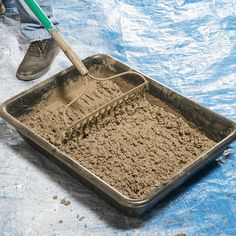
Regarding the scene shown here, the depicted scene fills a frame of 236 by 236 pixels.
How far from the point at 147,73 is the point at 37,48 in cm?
52

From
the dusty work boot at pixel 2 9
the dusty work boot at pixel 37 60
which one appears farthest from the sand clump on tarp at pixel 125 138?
the dusty work boot at pixel 2 9

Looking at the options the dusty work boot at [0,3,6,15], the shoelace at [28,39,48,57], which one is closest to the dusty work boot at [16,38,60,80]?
the shoelace at [28,39,48,57]

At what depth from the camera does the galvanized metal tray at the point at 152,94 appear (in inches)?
55.4

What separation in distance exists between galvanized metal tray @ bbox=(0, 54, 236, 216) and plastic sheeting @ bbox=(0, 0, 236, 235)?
73mm

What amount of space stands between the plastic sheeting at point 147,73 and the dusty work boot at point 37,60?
4 cm

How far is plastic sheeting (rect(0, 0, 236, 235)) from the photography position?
1482 millimetres

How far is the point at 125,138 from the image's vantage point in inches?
65.7

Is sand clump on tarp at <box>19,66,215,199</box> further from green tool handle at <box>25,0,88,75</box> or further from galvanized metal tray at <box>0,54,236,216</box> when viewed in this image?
green tool handle at <box>25,0,88,75</box>

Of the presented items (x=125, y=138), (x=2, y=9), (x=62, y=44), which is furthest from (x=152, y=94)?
(x=2, y=9)

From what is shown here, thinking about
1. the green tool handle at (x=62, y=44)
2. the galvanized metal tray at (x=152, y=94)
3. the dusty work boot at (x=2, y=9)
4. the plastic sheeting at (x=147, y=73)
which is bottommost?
the plastic sheeting at (x=147, y=73)

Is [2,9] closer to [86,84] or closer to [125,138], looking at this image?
[86,84]

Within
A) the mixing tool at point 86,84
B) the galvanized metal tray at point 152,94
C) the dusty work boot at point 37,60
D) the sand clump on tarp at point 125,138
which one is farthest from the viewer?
the dusty work boot at point 37,60

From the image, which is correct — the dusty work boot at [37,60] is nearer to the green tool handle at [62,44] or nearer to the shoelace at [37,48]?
the shoelace at [37,48]

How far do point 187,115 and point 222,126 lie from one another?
16cm
